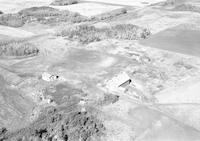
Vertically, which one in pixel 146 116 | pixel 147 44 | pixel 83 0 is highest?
pixel 83 0

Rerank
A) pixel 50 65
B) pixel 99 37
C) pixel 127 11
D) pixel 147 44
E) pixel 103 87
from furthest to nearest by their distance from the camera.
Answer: pixel 127 11, pixel 99 37, pixel 147 44, pixel 50 65, pixel 103 87

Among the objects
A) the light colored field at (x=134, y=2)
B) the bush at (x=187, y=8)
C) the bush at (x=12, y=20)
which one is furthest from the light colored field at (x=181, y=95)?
the light colored field at (x=134, y=2)

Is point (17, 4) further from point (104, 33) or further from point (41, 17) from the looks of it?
point (104, 33)

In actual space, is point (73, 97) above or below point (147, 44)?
below

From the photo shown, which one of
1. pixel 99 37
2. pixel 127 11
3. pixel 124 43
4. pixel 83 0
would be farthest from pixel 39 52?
pixel 83 0

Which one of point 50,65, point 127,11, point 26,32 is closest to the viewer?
point 50,65

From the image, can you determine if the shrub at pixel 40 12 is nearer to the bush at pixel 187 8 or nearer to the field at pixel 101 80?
the field at pixel 101 80

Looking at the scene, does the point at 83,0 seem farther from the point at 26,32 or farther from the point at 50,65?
the point at 50,65

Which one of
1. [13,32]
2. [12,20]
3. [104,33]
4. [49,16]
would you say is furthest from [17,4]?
[104,33]
